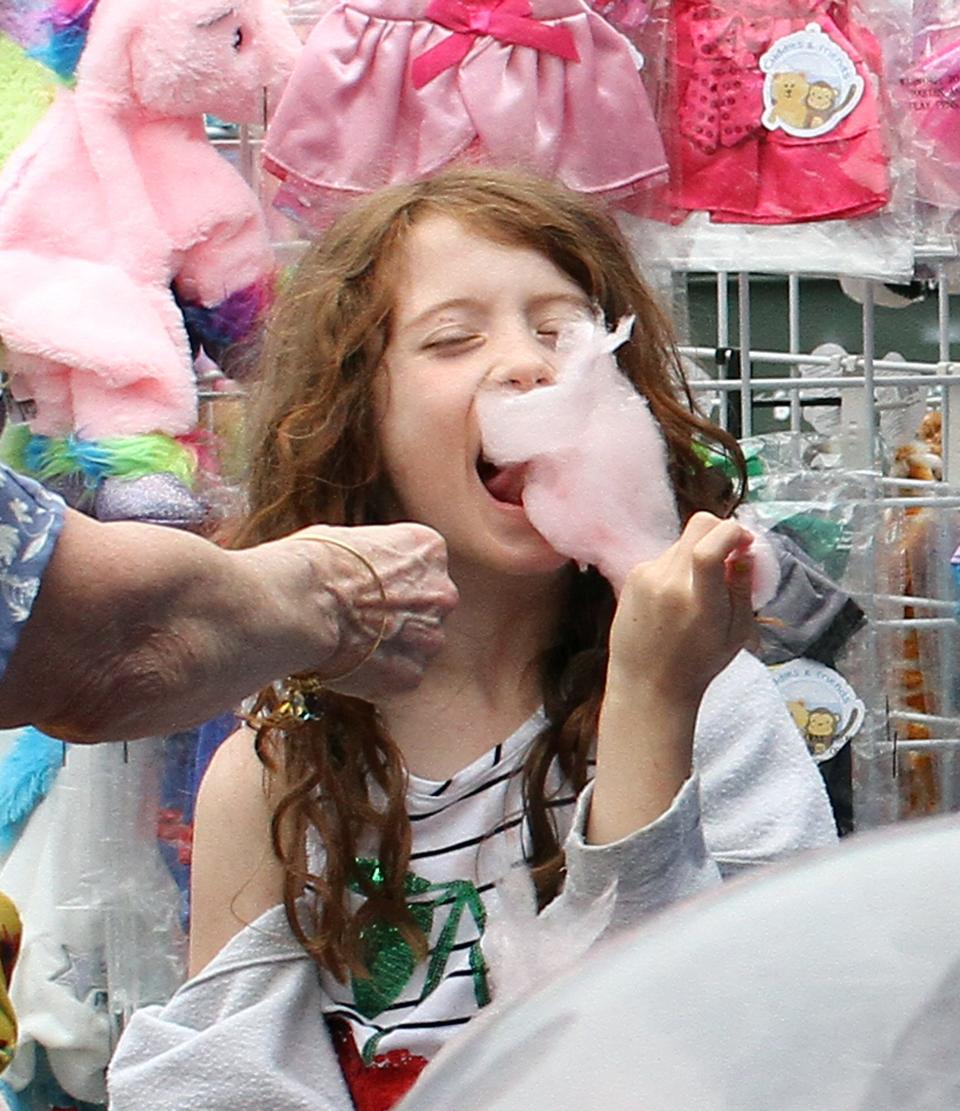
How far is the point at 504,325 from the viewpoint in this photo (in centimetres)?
144

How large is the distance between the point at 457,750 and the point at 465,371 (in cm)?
30

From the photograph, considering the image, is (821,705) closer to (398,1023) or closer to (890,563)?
(890,563)

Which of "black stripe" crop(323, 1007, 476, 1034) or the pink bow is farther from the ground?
the pink bow

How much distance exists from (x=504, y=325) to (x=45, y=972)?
4.06 ft

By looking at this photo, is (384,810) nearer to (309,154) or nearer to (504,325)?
(504,325)

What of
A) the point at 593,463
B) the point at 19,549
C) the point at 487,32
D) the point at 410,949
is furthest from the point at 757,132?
the point at 19,549

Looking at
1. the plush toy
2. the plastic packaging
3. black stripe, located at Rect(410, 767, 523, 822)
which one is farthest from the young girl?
the plastic packaging

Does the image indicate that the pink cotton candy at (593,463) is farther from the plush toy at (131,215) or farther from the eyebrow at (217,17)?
the eyebrow at (217,17)

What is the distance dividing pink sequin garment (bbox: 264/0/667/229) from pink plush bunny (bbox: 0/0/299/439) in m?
0.06

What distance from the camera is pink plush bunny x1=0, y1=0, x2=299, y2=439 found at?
204cm

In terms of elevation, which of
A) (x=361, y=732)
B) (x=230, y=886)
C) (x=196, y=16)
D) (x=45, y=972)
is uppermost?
(x=196, y=16)

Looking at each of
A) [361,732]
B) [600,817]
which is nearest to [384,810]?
[361,732]

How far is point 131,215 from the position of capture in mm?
2086

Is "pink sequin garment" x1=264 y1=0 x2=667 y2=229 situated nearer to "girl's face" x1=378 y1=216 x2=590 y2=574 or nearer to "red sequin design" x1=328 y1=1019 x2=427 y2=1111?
"girl's face" x1=378 y1=216 x2=590 y2=574
